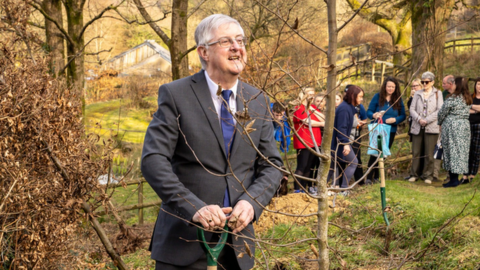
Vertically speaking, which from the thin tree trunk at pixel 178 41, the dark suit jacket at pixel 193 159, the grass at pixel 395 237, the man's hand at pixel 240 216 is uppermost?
the thin tree trunk at pixel 178 41

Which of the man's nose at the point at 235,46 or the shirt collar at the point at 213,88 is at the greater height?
the man's nose at the point at 235,46

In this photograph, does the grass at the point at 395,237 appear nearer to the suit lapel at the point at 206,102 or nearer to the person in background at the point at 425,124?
the suit lapel at the point at 206,102

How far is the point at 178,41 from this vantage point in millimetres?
10219

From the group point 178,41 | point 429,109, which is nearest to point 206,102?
point 429,109

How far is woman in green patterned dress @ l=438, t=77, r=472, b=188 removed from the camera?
824cm

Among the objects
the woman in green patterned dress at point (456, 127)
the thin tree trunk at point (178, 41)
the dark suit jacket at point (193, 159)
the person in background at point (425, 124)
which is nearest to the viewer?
the dark suit jacket at point (193, 159)

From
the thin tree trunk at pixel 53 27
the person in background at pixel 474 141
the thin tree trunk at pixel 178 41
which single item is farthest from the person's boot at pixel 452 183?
the thin tree trunk at pixel 53 27

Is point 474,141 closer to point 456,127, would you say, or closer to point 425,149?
point 456,127

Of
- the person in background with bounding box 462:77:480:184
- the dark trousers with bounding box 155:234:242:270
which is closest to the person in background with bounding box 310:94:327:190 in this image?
the dark trousers with bounding box 155:234:242:270

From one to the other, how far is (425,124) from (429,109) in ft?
0.94

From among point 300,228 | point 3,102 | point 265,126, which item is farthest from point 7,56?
point 300,228

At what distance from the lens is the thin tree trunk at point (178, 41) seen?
33.0 feet

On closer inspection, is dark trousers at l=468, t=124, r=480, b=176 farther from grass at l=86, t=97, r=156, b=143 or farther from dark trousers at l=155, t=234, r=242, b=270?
grass at l=86, t=97, r=156, b=143

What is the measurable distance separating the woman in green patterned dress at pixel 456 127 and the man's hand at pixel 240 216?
22.6 ft
